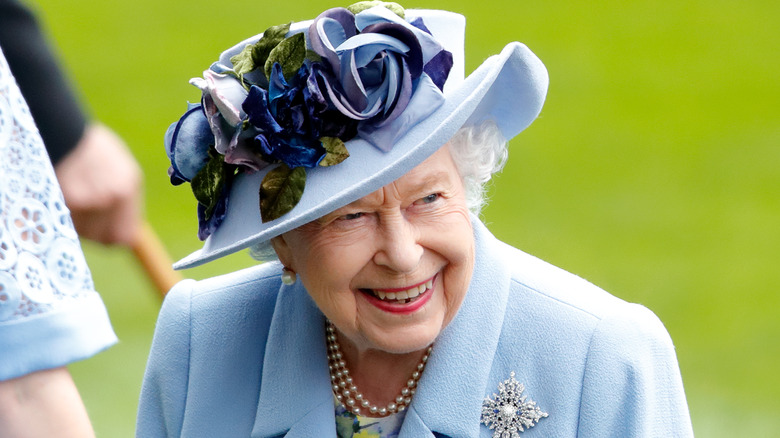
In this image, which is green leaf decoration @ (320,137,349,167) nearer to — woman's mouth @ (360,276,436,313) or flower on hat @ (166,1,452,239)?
flower on hat @ (166,1,452,239)

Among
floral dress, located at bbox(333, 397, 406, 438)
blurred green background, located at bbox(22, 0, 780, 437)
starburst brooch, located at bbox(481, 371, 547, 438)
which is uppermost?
starburst brooch, located at bbox(481, 371, 547, 438)

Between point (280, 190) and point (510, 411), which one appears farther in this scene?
point (510, 411)

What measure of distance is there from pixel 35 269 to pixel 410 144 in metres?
0.96

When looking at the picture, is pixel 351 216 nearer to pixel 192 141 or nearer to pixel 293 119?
pixel 293 119

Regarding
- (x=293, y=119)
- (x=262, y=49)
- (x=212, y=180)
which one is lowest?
(x=212, y=180)

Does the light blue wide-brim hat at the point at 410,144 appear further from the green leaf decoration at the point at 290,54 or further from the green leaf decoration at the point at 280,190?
the green leaf decoration at the point at 290,54

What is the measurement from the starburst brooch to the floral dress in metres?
0.24

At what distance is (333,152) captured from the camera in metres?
2.63

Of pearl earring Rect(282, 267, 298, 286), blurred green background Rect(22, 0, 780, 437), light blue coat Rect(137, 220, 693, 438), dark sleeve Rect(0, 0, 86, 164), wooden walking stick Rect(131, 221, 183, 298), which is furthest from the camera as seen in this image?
blurred green background Rect(22, 0, 780, 437)

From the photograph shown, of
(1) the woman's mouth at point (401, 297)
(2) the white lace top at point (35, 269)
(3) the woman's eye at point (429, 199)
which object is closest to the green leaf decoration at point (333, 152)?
(3) the woman's eye at point (429, 199)

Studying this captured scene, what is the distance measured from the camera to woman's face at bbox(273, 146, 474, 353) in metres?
2.72

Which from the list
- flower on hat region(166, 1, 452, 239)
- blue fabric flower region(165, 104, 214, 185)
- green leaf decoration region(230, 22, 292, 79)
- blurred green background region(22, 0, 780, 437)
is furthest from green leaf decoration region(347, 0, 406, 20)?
blurred green background region(22, 0, 780, 437)

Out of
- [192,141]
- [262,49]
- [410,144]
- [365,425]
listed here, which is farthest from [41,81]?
[410,144]

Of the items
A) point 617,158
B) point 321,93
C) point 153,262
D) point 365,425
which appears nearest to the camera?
point 321,93
